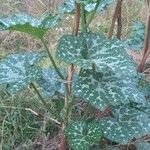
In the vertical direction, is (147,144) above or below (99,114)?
below

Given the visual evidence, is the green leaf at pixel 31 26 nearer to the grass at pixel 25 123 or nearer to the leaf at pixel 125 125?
the leaf at pixel 125 125

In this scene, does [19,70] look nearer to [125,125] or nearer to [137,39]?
[125,125]

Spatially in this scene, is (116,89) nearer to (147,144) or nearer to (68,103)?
(68,103)

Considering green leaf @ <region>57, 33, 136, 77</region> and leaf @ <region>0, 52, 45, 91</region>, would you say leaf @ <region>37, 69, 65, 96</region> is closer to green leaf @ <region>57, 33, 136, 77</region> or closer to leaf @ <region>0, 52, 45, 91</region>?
leaf @ <region>0, 52, 45, 91</region>

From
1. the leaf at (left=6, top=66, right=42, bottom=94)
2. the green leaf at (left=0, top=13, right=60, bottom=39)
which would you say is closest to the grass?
the leaf at (left=6, top=66, right=42, bottom=94)

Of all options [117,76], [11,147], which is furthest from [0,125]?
[117,76]

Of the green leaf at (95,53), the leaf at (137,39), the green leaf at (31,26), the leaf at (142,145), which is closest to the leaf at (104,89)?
the green leaf at (95,53)
